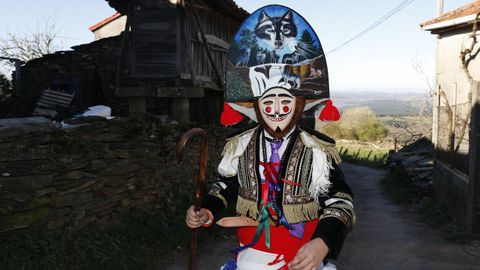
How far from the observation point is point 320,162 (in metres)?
2.19

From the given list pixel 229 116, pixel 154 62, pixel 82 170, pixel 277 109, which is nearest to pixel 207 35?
pixel 154 62

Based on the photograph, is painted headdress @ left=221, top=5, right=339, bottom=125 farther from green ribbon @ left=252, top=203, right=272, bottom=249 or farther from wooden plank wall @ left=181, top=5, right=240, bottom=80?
wooden plank wall @ left=181, top=5, right=240, bottom=80

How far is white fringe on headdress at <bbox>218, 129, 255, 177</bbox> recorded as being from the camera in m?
2.38

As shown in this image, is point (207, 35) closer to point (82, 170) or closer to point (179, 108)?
point (179, 108)

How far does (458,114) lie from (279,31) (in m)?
6.40

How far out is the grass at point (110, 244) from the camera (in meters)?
4.08

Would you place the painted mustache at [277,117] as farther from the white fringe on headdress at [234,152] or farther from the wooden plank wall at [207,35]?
the wooden plank wall at [207,35]

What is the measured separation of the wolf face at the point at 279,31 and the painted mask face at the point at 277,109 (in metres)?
0.26

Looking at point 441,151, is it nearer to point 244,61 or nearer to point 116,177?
point 116,177

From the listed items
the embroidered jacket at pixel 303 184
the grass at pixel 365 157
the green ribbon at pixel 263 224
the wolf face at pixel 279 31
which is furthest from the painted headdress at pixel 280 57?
the grass at pixel 365 157

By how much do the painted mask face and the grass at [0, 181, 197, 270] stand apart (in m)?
3.04

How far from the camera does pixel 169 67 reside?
8.96 metres

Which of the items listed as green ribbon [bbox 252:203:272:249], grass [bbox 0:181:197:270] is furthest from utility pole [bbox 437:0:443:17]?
green ribbon [bbox 252:203:272:249]

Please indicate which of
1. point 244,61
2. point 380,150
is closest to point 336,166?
point 244,61
